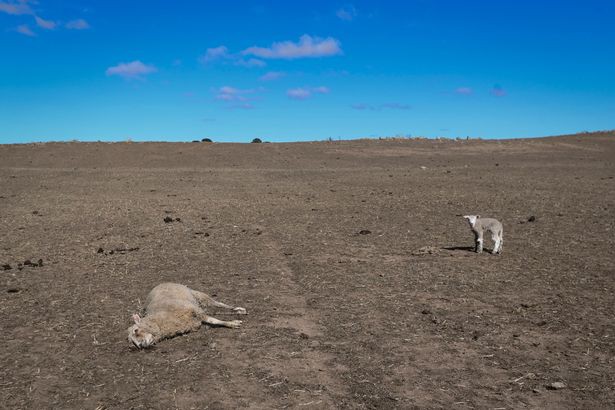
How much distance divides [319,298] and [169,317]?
264cm

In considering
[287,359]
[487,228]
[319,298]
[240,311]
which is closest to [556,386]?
[287,359]

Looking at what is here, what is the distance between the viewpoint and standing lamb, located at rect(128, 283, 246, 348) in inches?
276

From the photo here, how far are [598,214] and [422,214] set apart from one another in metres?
5.11

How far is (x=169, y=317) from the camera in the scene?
7375 millimetres

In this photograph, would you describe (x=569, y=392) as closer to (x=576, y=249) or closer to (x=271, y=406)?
(x=271, y=406)

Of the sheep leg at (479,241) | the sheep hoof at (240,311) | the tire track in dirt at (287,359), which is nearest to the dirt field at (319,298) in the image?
the tire track in dirt at (287,359)

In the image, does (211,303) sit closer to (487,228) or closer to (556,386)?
(556,386)

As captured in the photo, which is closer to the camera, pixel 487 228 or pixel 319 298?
pixel 319 298

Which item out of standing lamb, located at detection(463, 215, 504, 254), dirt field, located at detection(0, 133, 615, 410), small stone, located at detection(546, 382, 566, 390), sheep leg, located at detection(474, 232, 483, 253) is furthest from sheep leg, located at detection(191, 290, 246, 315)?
sheep leg, located at detection(474, 232, 483, 253)

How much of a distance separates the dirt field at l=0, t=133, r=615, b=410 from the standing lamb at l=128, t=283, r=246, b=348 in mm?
159

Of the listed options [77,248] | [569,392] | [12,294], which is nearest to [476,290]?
[569,392]

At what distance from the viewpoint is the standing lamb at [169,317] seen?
7016 mm

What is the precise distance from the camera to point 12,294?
31.6 feet

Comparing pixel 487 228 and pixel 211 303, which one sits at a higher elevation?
pixel 487 228
